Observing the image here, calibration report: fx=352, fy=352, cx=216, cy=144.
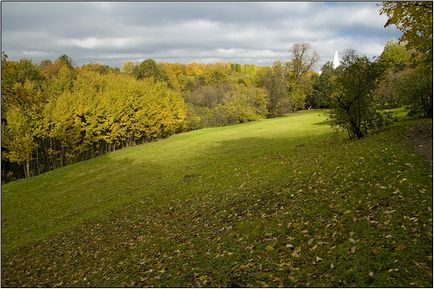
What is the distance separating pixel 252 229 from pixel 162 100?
53.0 m

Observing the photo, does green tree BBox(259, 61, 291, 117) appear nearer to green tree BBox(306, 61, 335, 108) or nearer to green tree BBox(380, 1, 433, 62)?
green tree BBox(306, 61, 335, 108)

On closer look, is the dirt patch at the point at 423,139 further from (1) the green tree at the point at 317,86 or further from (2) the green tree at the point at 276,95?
(1) the green tree at the point at 317,86

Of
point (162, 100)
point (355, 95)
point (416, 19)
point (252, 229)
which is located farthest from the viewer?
point (162, 100)

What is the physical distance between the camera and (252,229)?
10.9 metres

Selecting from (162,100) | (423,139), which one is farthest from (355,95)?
(162,100)

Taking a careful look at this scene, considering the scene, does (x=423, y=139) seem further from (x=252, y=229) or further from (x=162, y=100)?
(x=162, y=100)

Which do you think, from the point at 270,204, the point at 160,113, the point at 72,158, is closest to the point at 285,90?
the point at 160,113

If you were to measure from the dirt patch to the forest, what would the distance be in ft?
9.38

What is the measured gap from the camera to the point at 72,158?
160 ft

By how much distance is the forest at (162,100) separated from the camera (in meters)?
16.3

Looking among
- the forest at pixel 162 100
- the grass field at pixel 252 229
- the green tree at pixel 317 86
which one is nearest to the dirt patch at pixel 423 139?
the grass field at pixel 252 229

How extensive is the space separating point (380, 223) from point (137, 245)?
820 cm

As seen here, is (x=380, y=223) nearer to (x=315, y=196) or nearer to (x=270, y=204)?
(x=315, y=196)

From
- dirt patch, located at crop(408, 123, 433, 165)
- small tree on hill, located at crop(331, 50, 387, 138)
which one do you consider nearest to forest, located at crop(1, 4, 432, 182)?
small tree on hill, located at crop(331, 50, 387, 138)
